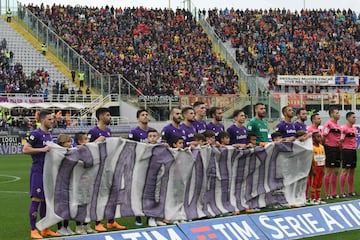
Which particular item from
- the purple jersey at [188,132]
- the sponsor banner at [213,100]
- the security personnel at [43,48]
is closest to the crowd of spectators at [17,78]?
the security personnel at [43,48]

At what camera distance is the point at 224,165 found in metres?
11.2

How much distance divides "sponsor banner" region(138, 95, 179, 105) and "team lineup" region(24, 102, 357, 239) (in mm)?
20769

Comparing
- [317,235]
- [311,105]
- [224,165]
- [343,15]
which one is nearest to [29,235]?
[224,165]

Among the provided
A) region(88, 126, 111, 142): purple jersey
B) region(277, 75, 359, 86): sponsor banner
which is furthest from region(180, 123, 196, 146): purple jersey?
region(277, 75, 359, 86): sponsor banner

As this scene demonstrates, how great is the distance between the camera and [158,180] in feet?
33.6

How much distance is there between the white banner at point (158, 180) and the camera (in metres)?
9.37

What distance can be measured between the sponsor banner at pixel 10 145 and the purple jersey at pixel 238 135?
2137cm

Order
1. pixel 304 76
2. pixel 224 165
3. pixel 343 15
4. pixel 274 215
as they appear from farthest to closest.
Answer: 1. pixel 343 15
2. pixel 304 76
3. pixel 224 165
4. pixel 274 215

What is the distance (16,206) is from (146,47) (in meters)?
31.1

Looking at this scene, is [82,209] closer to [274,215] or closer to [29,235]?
[29,235]

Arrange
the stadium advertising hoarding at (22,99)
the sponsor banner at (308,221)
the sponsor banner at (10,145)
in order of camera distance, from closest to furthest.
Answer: the sponsor banner at (308,221), the sponsor banner at (10,145), the stadium advertising hoarding at (22,99)

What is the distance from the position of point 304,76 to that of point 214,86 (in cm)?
606

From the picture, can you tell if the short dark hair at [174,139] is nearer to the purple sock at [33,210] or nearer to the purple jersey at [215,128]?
the purple jersey at [215,128]

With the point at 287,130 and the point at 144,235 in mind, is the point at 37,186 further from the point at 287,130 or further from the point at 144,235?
the point at 287,130
